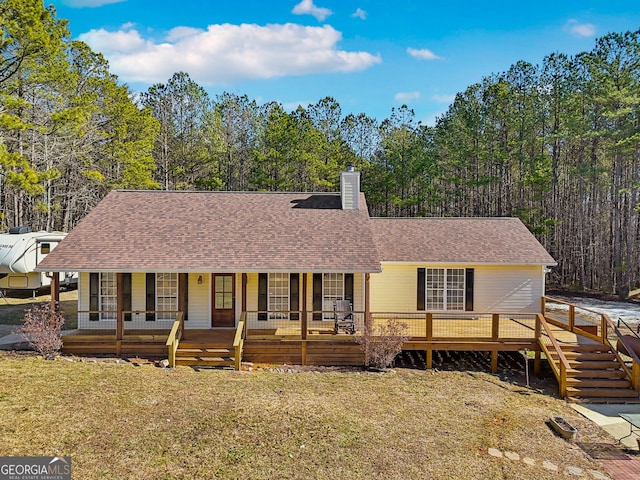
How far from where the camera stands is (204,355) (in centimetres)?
1205

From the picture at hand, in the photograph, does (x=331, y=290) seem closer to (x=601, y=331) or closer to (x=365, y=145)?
(x=601, y=331)

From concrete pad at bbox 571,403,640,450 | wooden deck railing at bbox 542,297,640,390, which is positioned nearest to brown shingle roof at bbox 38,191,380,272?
concrete pad at bbox 571,403,640,450

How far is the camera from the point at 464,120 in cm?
3625

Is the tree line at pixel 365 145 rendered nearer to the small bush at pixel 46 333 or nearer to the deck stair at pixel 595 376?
the small bush at pixel 46 333

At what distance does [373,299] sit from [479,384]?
5.21 meters

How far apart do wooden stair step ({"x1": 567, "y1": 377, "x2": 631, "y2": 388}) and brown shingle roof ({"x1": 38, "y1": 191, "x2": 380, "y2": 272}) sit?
19.7 feet

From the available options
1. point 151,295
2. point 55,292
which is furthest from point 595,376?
point 55,292

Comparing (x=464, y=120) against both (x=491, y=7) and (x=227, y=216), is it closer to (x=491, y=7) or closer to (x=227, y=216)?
(x=491, y=7)

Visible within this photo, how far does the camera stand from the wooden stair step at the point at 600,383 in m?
10.9

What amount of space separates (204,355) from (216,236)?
13.3 feet

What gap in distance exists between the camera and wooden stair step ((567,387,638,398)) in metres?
10.6

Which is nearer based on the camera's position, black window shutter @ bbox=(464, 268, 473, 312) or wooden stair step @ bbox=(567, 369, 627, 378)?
wooden stair step @ bbox=(567, 369, 627, 378)

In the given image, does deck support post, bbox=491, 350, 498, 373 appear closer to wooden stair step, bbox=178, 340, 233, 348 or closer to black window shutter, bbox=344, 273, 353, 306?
black window shutter, bbox=344, 273, 353, 306

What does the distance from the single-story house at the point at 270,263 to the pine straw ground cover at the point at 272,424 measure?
2.60 metres
